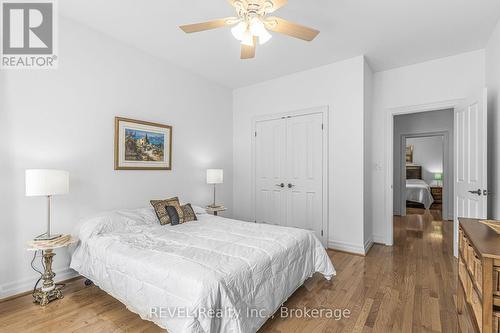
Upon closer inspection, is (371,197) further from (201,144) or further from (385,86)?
(201,144)

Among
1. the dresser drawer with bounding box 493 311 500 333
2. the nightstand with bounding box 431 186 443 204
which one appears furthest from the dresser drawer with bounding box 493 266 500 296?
the nightstand with bounding box 431 186 443 204

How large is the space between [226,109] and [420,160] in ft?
24.7

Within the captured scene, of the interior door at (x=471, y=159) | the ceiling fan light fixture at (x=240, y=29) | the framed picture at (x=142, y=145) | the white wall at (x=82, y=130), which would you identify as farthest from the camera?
the framed picture at (x=142, y=145)

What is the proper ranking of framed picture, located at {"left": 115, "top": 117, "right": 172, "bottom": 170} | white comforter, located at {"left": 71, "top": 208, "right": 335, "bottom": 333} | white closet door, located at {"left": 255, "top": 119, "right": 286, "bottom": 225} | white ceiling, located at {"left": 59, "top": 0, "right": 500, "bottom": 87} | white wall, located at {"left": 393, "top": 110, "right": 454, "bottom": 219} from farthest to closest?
white wall, located at {"left": 393, "top": 110, "right": 454, "bottom": 219} < white closet door, located at {"left": 255, "top": 119, "right": 286, "bottom": 225} < framed picture, located at {"left": 115, "top": 117, "right": 172, "bottom": 170} < white ceiling, located at {"left": 59, "top": 0, "right": 500, "bottom": 87} < white comforter, located at {"left": 71, "top": 208, "right": 335, "bottom": 333}

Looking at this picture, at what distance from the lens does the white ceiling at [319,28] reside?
2451mm

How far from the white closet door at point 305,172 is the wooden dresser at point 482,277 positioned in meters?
2.17

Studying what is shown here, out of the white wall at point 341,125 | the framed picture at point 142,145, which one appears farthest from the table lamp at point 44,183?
the white wall at point 341,125

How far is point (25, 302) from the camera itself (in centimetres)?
223

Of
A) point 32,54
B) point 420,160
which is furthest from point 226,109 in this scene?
point 420,160

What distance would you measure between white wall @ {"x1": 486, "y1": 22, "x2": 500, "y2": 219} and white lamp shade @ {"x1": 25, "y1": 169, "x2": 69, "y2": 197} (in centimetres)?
447

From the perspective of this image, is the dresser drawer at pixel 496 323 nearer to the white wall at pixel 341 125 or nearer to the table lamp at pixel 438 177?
the white wall at pixel 341 125

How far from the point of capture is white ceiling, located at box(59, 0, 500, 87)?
2451 mm

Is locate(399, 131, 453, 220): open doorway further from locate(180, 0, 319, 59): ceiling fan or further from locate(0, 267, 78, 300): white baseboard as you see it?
locate(0, 267, 78, 300): white baseboard

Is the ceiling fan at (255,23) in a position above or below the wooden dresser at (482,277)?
above
